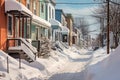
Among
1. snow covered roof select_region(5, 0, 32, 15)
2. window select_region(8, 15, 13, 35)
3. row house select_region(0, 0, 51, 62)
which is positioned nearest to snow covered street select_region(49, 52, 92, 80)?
row house select_region(0, 0, 51, 62)

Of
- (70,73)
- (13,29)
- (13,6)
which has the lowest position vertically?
(70,73)

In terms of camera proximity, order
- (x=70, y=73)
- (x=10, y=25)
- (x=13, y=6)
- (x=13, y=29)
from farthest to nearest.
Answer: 1. (x=13, y=29)
2. (x=10, y=25)
3. (x=13, y=6)
4. (x=70, y=73)

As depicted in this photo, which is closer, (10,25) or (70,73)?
(70,73)

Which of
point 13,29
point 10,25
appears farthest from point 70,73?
point 13,29

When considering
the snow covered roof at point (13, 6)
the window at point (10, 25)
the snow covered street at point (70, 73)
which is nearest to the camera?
the snow covered street at point (70, 73)

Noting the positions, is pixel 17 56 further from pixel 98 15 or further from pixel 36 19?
pixel 98 15

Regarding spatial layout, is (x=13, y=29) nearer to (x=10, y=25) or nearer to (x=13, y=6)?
(x=10, y=25)

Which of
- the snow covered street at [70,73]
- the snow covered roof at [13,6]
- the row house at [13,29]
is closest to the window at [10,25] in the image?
the row house at [13,29]

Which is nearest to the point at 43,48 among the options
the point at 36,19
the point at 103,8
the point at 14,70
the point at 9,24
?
the point at 36,19

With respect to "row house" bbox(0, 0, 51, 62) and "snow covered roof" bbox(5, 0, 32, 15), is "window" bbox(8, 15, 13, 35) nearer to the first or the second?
"row house" bbox(0, 0, 51, 62)

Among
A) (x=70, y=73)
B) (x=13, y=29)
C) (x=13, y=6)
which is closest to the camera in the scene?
(x=70, y=73)

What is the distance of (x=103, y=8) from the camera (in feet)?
183

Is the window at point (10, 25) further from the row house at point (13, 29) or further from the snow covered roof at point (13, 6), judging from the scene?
the snow covered roof at point (13, 6)

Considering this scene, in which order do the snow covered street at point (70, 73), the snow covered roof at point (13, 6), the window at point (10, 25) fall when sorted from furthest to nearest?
the window at point (10, 25), the snow covered roof at point (13, 6), the snow covered street at point (70, 73)
